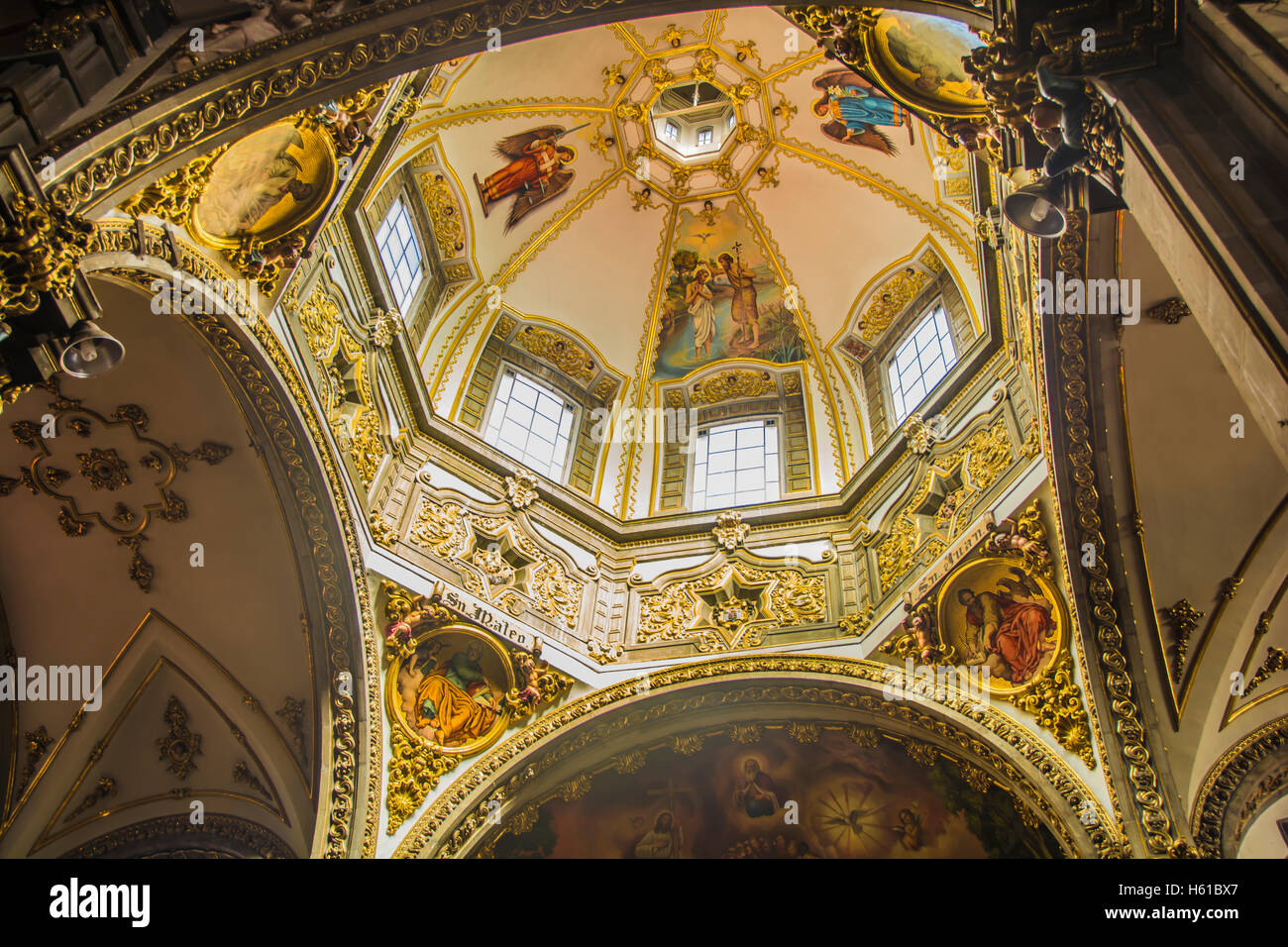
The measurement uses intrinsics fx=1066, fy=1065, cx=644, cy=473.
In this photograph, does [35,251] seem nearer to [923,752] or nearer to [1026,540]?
[1026,540]

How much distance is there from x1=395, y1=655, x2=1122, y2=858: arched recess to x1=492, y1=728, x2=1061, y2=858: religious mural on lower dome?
17 centimetres

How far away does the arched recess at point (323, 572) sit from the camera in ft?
38.5

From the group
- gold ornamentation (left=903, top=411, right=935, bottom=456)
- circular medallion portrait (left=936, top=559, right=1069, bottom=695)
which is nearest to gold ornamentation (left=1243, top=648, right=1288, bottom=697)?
circular medallion portrait (left=936, top=559, right=1069, bottom=695)

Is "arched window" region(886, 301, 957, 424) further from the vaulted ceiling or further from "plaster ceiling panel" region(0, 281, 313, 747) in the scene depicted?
"plaster ceiling panel" region(0, 281, 313, 747)

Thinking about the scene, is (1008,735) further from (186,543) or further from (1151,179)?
(186,543)

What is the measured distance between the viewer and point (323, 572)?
41.9ft

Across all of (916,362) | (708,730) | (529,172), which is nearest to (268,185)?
(708,730)

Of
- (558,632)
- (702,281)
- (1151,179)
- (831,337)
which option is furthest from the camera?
(702,281)

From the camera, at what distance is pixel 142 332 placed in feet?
36.9

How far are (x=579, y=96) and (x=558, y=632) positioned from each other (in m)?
10.0

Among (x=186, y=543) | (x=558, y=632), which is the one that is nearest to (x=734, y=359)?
(x=558, y=632)

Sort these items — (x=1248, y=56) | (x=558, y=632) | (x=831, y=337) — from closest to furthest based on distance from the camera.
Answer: (x=1248, y=56)
(x=558, y=632)
(x=831, y=337)

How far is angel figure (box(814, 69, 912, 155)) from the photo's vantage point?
56.8 feet

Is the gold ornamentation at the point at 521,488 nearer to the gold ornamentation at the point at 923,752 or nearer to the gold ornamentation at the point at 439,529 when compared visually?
the gold ornamentation at the point at 439,529
